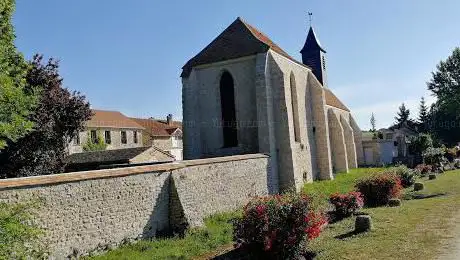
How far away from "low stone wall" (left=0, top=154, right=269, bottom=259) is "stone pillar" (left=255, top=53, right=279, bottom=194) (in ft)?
12.0

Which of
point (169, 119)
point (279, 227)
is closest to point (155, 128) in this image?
point (169, 119)

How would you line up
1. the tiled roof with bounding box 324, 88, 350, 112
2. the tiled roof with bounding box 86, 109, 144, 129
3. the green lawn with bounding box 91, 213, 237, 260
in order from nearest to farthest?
the green lawn with bounding box 91, 213, 237, 260
the tiled roof with bounding box 324, 88, 350, 112
the tiled roof with bounding box 86, 109, 144, 129

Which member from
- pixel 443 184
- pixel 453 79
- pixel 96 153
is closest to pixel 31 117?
pixel 96 153

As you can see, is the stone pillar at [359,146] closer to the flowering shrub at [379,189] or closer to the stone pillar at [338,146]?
the stone pillar at [338,146]

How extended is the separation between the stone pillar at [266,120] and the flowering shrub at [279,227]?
35.2ft

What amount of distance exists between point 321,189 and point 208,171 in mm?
8814

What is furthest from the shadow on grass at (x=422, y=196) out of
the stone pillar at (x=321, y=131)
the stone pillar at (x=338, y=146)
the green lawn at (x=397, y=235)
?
the stone pillar at (x=338, y=146)

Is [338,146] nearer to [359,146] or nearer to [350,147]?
[350,147]

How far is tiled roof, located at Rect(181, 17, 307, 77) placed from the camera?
23406mm

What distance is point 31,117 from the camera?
16641 millimetres

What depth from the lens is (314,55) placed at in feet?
132

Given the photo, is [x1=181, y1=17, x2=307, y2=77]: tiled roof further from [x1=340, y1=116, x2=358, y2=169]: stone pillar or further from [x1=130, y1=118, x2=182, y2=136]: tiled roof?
[x1=130, y1=118, x2=182, y2=136]: tiled roof

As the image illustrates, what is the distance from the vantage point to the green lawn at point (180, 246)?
39.9 feet

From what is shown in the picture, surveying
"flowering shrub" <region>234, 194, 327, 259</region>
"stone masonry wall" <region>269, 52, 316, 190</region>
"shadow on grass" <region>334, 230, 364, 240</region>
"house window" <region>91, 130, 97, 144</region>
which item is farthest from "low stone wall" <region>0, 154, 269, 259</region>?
"house window" <region>91, 130, 97, 144</region>
